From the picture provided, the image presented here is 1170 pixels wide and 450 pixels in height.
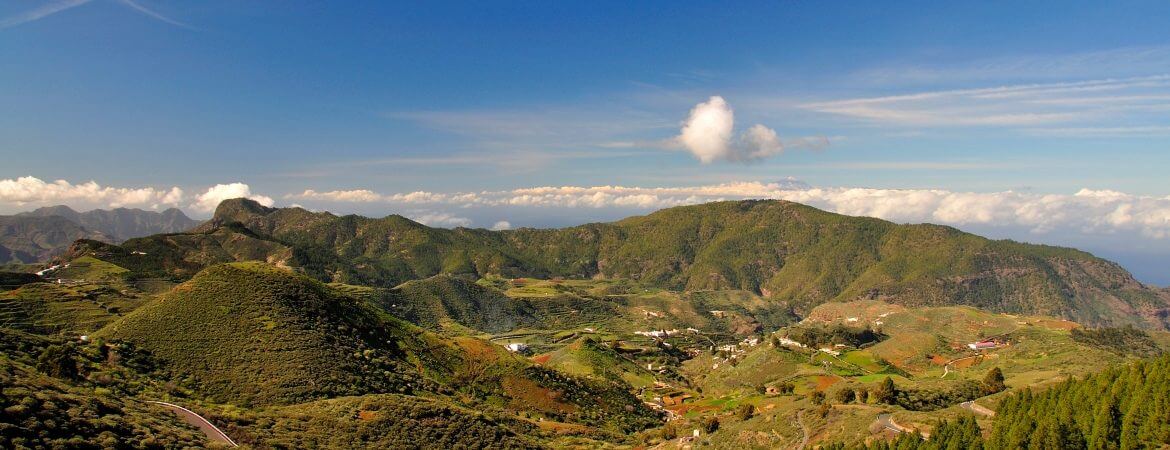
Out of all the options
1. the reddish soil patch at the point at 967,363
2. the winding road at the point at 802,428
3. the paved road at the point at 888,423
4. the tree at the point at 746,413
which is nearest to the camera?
the paved road at the point at 888,423

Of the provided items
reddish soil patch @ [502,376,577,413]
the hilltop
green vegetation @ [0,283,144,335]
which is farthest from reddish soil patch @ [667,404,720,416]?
green vegetation @ [0,283,144,335]

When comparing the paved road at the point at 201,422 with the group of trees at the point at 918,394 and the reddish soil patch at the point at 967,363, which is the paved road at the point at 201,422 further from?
the reddish soil patch at the point at 967,363

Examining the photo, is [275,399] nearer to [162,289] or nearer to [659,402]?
[659,402]

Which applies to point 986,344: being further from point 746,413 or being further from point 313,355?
point 313,355

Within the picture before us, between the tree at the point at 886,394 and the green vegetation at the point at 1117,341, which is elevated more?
the tree at the point at 886,394

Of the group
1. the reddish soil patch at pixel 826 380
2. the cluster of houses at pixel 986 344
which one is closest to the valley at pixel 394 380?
the reddish soil patch at pixel 826 380

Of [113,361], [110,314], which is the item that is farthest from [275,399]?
[110,314]

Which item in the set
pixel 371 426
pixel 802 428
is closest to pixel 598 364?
pixel 802 428

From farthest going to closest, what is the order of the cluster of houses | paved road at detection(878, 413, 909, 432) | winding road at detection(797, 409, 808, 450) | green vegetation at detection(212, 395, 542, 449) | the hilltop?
the cluster of houses, the hilltop, winding road at detection(797, 409, 808, 450), paved road at detection(878, 413, 909, 432), green vegetation at detection(212, 395, 542, 449)

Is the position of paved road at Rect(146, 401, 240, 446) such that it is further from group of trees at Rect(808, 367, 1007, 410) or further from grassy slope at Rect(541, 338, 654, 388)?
grassy slope at Rect(541, 338, 654, 388)
